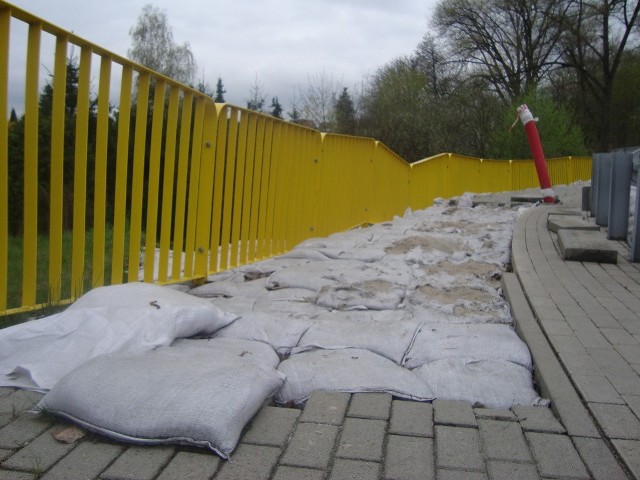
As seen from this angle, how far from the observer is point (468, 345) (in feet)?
10.4

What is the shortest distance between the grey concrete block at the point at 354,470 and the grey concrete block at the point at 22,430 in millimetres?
1020

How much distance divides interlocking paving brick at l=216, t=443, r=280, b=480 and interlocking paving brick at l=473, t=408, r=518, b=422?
0.78 meters

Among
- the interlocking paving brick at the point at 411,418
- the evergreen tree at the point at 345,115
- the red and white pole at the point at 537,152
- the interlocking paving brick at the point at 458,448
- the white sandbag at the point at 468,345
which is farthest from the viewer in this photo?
the evergreen tree at the point at 345,115

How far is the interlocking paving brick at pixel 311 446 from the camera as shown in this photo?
2104 millimetres

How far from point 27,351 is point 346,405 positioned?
4.48ft

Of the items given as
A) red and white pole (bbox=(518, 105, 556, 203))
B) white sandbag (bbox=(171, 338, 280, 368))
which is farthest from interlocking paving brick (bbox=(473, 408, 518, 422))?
red and white pole (bbox=(518, 105, 556, 203))

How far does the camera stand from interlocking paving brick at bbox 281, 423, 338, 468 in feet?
6.90

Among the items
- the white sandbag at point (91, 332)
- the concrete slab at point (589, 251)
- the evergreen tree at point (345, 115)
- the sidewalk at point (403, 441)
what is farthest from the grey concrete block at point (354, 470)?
the evergreen tree at point (345, 115)

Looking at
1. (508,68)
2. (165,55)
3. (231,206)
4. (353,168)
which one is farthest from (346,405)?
(165,55)

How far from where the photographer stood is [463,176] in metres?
16.9

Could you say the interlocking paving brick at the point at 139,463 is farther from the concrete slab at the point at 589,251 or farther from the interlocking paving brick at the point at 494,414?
the concrete slab at the point at 589,251

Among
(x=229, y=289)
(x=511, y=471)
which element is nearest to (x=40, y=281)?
(x=229, y=289)

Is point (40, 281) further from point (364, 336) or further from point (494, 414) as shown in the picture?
point (494, 414)

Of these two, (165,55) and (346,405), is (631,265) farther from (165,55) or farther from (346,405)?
(165,55)
